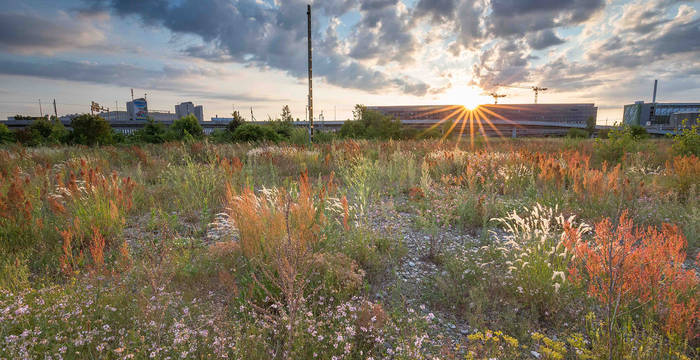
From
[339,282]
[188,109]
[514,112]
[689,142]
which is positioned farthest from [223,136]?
[188,109]

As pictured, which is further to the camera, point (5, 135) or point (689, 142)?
point (5, 135)

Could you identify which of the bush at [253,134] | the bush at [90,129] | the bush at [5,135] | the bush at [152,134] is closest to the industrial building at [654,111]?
the bush at [253,134]

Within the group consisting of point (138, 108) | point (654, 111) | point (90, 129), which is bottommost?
point (90, 129)

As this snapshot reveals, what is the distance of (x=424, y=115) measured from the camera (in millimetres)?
100875

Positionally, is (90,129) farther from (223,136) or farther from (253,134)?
(253,134)

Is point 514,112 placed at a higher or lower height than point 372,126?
higher

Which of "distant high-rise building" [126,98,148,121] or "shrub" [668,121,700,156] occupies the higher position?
"distant high-rise building" [126,98,148,121]

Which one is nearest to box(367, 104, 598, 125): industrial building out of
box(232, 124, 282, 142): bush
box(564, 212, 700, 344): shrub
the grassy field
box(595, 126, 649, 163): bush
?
box(232, 124, 282, 142): bush

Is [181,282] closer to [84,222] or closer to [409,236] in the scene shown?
[84,222]

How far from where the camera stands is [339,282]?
114 inches

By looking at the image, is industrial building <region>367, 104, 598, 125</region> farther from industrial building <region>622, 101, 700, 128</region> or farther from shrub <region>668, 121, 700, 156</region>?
shrub <region>668, 121, 700, 156</region>

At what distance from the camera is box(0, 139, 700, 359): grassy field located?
2016mm

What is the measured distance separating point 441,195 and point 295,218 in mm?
3502

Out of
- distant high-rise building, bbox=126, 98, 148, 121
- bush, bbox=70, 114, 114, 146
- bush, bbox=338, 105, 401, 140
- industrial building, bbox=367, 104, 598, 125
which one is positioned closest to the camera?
bush, bbox=70, 114, 114, 146
